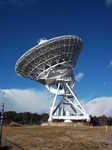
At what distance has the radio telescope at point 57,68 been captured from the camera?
250 feet

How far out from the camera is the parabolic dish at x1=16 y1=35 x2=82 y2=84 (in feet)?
248

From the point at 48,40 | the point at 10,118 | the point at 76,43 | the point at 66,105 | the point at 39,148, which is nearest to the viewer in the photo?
the point at 39,148

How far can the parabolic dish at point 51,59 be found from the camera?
75.7 metres

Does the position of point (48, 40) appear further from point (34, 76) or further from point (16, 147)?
point (16, 147)

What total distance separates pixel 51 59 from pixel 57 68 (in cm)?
467

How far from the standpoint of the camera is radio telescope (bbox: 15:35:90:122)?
76.3 m

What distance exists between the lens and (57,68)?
83750mm

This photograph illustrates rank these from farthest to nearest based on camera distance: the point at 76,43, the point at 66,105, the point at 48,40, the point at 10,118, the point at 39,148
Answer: the point at 10,118 < the point at 66,105 < the point at 76,43 < the point at 48,40 < the point at 39,148

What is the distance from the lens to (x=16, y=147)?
102 ft

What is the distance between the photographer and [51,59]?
80.3 metres

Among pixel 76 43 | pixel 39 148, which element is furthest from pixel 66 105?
pixel 39 148

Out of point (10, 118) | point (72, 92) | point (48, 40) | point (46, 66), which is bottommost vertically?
point (10, 118)

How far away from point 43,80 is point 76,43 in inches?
611

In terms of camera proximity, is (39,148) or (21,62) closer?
(39,148)
